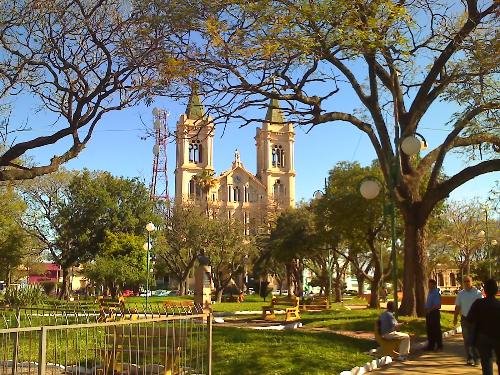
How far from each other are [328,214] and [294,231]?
1360cm

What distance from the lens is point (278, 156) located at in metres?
114

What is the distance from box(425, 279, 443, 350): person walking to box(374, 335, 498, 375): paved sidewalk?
0.87ft

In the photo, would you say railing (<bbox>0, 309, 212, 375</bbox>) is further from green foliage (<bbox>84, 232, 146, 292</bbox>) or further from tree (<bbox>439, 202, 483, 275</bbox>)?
tree (<bbox>439, 202, 483, 275</bbox>)

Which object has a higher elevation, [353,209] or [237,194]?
[237,194]

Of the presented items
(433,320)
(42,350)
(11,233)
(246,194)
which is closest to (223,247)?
(11,233)

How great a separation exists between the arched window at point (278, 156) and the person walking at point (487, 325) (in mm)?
104530

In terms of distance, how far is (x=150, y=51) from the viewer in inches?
617

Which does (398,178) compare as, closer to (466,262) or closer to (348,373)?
(348,373)

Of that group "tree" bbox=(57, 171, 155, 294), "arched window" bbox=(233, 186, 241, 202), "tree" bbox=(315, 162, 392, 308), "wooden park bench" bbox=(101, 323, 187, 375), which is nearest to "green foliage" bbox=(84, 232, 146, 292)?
"tree" bbox=(57, 171, 155, 294)

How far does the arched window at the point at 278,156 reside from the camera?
112938 millimetres

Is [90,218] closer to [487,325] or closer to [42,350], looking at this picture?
[487,325]

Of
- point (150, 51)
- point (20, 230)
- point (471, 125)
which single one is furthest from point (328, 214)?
point (20, 230)

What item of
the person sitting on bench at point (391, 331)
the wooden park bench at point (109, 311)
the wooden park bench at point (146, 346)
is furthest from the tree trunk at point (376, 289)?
the wooden park bench at point (146, 346)

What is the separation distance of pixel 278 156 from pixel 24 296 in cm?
9062
